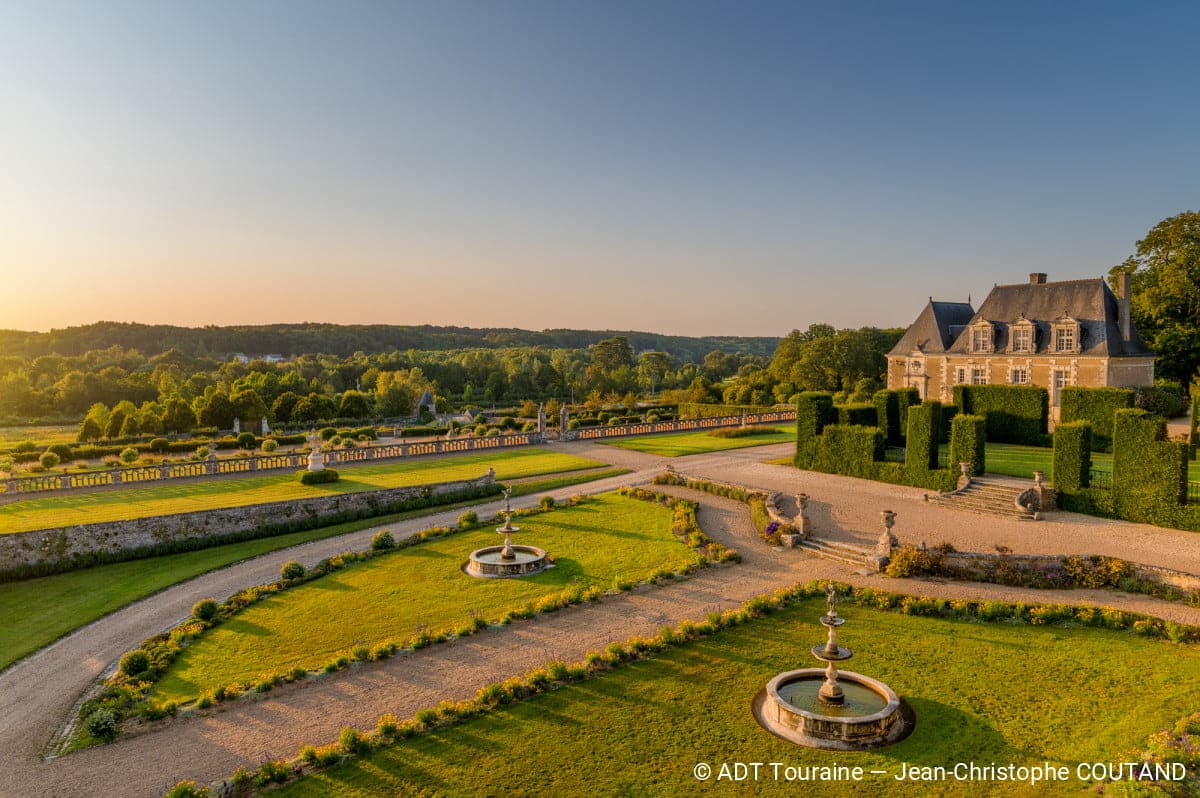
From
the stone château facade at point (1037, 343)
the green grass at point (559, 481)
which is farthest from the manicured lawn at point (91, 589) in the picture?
the stone château facade at point (1037, 343)

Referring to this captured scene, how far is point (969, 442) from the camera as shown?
27.2 m

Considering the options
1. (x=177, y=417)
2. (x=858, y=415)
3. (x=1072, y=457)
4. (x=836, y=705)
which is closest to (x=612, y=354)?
(x=177, y=417)

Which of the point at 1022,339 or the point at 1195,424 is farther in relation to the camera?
the point at 1022,339

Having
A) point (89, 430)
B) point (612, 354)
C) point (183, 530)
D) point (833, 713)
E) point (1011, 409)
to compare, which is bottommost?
point (833, 713)

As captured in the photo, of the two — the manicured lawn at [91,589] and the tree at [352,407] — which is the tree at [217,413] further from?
the manicured lawn at [91,589]

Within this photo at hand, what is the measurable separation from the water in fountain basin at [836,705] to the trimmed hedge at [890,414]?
28631 millimetres

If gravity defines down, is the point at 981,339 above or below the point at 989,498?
above

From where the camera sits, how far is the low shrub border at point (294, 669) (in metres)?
12.9

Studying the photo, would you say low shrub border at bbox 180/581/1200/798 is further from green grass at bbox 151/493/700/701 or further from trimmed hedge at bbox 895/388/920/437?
trimmed hedge at bbox 895/388/920/437

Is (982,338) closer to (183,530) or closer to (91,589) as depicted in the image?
(183,530)

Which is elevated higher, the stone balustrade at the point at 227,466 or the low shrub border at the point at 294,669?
the stone balustrade at the point at 227,466

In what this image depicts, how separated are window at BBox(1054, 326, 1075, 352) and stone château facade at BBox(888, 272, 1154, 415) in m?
0.05

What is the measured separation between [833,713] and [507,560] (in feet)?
37.3

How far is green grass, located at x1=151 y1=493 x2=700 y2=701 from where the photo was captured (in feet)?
48.8
